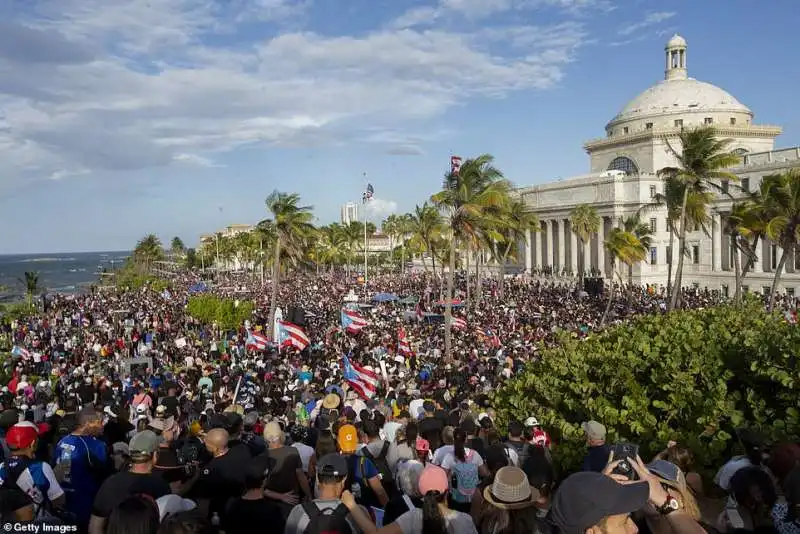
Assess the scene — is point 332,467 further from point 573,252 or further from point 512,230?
point 573,252

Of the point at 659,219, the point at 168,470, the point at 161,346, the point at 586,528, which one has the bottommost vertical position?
the point at 161,346

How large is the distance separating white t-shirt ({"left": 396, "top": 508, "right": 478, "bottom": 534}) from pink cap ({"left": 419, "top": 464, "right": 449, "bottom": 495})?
173mm

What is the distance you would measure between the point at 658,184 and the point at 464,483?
202ft

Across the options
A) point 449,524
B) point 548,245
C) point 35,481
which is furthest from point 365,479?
point 548,245

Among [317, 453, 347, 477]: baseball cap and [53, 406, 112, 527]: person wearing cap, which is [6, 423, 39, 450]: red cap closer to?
[53, 406, 112, 527]: person wearing cap

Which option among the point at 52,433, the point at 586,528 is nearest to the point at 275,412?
the point at 52,433

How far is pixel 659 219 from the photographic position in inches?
2458

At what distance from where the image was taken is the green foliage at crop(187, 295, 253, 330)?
4103 cm

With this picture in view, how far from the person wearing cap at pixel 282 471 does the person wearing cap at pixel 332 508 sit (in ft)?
2.32

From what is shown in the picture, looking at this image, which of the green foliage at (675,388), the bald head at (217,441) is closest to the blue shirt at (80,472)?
the bald head at (217,441)

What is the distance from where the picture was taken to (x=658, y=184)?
205 ft

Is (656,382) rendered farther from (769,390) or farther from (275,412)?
(275,412)

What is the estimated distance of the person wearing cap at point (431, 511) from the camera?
15.2ft

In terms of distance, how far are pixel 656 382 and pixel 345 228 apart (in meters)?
89.0
